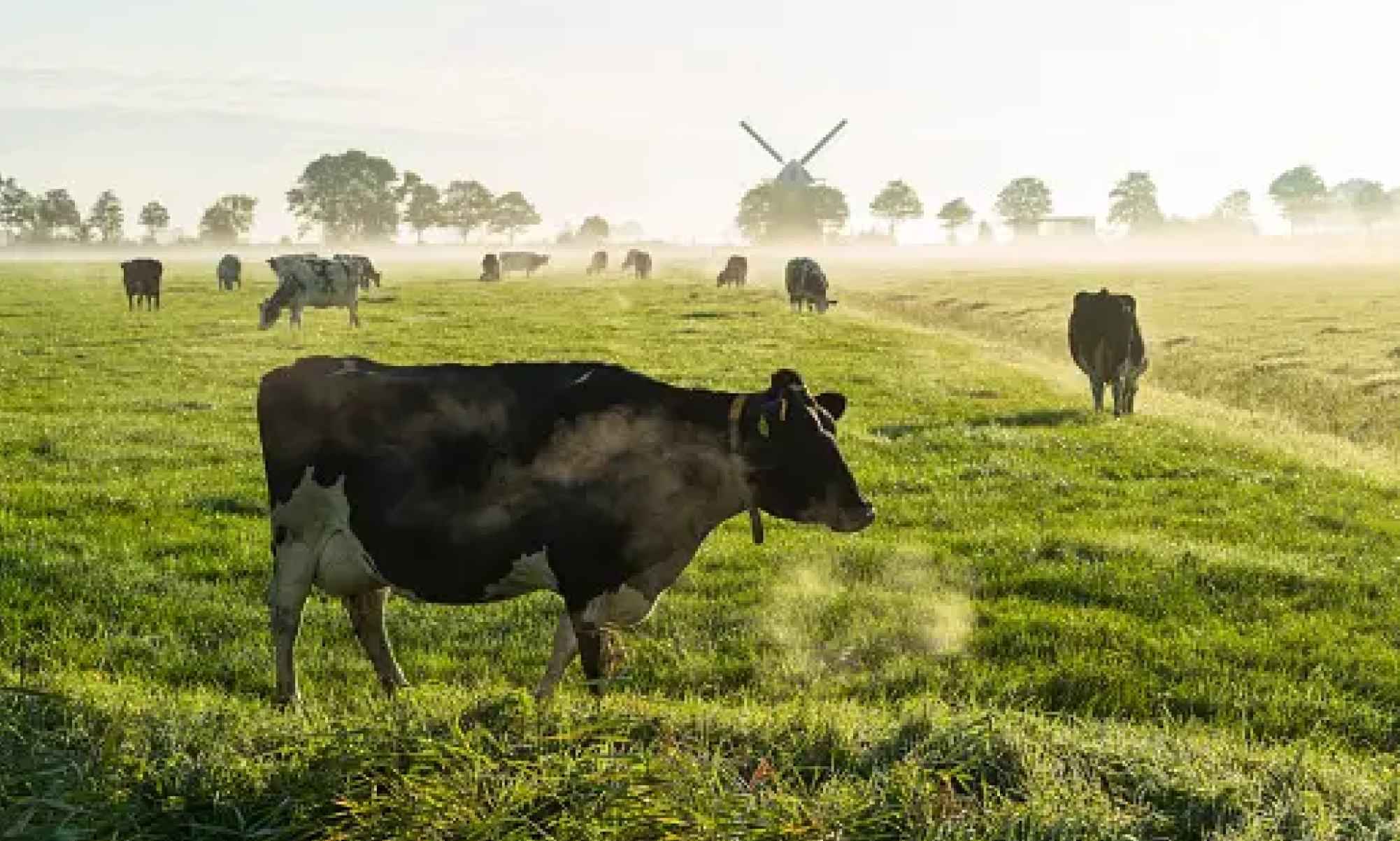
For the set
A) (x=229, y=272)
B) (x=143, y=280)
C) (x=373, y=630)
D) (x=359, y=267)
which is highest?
(x=229, y=272)

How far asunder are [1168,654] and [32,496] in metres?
11.2

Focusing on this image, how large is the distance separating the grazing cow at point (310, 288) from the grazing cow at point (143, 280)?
25.0 feet

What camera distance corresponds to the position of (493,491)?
541 centimetres

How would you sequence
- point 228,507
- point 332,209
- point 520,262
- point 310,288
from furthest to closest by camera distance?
point 332,209 → point 520,262 → point 310,288 → point 228,507

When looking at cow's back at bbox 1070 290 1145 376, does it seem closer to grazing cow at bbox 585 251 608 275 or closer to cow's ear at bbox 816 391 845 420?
cow's ear at bbox 816 391 845 420

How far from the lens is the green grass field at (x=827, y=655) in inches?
166

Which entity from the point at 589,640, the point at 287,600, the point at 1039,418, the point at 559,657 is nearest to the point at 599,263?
the point at 1039,418

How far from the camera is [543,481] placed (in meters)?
5.39

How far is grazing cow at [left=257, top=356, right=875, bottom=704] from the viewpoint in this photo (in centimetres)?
540

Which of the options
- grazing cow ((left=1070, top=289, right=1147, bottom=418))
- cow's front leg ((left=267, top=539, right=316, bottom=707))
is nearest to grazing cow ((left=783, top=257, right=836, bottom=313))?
grazing cow ((left=1070, top=289, right=1147, bottom=418))

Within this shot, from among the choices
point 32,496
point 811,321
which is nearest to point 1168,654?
point 32,496

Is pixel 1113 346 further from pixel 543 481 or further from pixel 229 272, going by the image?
pixel 229 272

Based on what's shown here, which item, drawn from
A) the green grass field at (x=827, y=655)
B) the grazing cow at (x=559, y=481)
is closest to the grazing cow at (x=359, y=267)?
the green grass field at (x=827, y=655)

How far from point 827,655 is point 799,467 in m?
3.06
